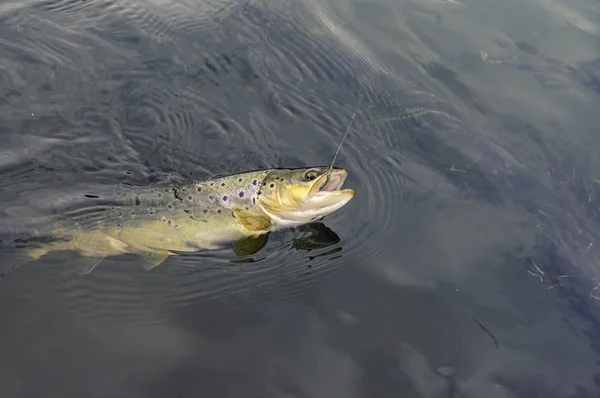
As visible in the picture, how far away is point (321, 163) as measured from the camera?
7.11 meters

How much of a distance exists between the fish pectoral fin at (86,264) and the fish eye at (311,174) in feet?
7.20

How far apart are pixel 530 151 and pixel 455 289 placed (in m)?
2.70

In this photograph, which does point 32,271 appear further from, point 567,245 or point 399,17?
point 399,17

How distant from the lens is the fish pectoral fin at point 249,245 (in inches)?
236

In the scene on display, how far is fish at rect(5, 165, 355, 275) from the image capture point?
5758 millimetres

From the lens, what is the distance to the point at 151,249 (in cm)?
579

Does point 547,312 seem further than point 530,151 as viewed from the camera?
No

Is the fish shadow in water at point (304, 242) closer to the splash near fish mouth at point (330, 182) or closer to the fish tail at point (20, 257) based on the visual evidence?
the splash near fish mouth at point (330, 182)

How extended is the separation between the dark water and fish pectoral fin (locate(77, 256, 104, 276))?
8cm

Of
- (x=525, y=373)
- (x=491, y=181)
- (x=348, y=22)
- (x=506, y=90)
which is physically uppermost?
(x=348, y=22)

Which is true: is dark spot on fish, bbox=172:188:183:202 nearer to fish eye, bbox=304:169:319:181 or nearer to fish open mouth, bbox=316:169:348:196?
fish eye, bbox=304:169:319:181

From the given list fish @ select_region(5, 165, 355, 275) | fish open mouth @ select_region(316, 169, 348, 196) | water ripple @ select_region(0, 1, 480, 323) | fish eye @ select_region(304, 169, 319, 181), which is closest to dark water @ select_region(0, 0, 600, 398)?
water ripple @ select_region(0, 1, 480, 323)

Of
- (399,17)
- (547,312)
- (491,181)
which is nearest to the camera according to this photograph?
(547,312)

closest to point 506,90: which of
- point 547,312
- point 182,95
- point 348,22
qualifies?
point 348,22
